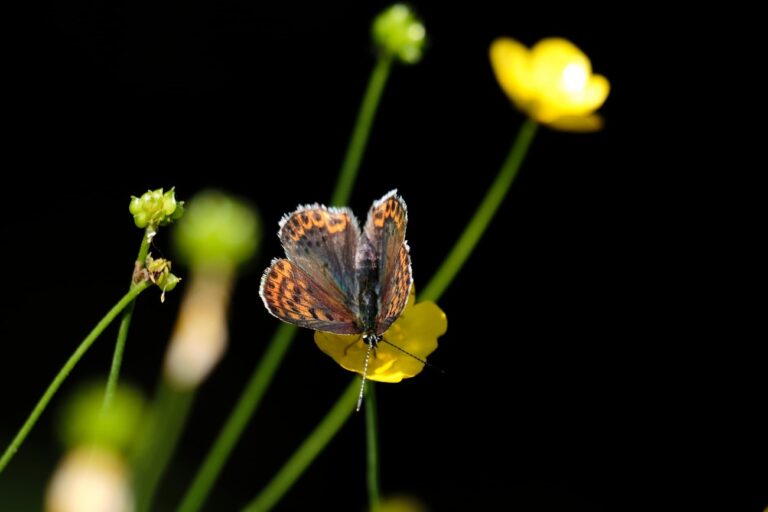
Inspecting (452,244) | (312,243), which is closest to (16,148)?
(452,244)

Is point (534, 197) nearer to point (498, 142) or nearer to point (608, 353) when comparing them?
point (498, 142)

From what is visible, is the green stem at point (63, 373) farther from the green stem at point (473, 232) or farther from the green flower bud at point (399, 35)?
the green flower bud at point (399, 35)

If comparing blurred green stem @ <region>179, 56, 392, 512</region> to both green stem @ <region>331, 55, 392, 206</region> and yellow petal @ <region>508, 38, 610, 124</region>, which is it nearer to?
green stem @ <region>331, 55, 392, 206</region>

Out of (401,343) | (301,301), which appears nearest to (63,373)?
(301,301)

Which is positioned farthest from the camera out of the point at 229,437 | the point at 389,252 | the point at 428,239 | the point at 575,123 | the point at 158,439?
the point at 428,239

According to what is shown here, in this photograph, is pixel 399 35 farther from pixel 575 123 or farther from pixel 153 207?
pixel 153 207

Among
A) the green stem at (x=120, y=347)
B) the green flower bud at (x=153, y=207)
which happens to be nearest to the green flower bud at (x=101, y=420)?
the green stem at (x=120, y=347)
